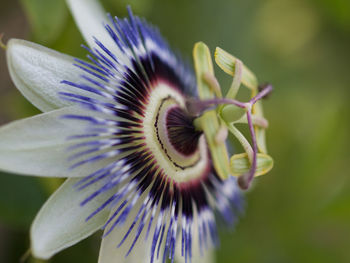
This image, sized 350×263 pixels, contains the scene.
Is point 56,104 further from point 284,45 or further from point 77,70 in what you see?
point 284,45

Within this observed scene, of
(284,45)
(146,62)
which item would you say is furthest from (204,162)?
(284,45)

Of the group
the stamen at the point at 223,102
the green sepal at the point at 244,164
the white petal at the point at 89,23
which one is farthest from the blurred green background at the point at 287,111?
the green sepal at the point at 244,164

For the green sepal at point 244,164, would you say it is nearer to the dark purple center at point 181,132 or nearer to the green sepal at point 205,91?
the green sepal at point 205,91

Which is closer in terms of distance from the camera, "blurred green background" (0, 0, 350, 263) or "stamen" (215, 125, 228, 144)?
"stamen" (215, 125, 228, 144)

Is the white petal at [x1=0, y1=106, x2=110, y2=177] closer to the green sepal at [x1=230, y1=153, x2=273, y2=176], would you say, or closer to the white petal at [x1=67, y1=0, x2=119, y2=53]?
the white petal at [x1=67, y1=0, x2=119, y2=53]

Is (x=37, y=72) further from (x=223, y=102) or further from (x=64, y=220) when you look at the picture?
(x=223, y=102)

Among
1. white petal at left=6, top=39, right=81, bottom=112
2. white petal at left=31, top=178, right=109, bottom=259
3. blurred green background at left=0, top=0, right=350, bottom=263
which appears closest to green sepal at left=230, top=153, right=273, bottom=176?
white petal at left=31, top=178, right=109, bottom=259

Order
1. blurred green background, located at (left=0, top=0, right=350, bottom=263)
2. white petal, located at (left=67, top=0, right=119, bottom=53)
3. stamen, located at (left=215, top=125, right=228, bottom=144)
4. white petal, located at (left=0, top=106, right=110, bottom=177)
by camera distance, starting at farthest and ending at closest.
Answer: blurred green background, located at (left=0, top=0, right=350, bottom=263), white petal, located at (left=67, top=0, right=119, bottom=53), stamen, located at (left=215, top=125, right=228, bottom=144), white petal, located at (left=0, top=106, right=110, bottom=177)
